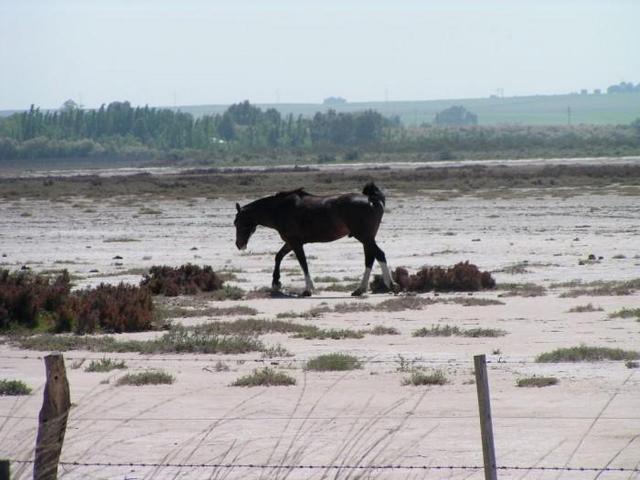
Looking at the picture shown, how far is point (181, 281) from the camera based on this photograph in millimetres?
23031

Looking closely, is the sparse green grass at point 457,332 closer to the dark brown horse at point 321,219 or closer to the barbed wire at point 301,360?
the barbed wire at point 301,360

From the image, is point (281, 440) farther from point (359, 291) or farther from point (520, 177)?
point (520, 177)

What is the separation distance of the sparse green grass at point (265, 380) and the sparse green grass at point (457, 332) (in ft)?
12.8

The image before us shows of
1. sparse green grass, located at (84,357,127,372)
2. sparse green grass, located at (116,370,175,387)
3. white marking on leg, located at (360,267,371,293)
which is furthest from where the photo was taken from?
white marking on leg, located at (360,267,371,293)

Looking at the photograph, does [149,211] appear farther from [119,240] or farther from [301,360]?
[301,360]

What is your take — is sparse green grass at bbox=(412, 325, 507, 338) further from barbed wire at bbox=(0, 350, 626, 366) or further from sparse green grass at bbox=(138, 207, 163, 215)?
sparse green grass at bbox=(138, 207, 163, 215)

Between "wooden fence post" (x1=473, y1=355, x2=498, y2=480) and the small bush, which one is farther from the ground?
"wooden fence post" (x1=473, y1=355, x2=498, y2=480)

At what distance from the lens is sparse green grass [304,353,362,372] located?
1419 centimetres

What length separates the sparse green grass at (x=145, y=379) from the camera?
1348cm

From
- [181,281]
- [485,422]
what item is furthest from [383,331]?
[485,422]

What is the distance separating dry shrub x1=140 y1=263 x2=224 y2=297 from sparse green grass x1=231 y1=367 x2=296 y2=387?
9.22 meters

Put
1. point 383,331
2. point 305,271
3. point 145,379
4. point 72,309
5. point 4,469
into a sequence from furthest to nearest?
point 305,271 → point 72,309 → point 383,331 → point 145,379 → point 4,469

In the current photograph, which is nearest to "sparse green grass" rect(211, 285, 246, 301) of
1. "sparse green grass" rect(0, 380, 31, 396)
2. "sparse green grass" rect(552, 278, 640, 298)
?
"sparse green grass" rect(552, 278, 640, 298)

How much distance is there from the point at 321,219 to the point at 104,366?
357 inches
